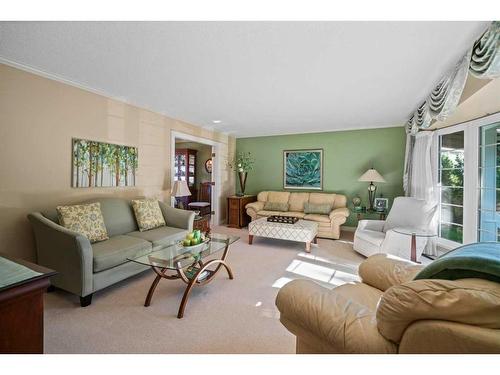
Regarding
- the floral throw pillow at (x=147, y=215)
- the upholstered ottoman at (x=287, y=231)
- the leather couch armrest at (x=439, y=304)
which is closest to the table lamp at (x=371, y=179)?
the upholstered ottoman at (x=287, y=231)

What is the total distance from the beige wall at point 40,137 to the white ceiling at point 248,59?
0.20m

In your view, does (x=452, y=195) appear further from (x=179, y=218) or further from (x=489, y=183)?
(x=179, y=218)

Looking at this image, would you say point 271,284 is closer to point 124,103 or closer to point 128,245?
point 128,245

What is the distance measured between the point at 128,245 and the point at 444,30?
11.0 ft

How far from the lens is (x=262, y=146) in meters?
5.93

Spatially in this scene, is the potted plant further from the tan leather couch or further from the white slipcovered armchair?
the tan leather couch

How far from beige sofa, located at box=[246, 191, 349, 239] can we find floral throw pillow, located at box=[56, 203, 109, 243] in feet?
10.0

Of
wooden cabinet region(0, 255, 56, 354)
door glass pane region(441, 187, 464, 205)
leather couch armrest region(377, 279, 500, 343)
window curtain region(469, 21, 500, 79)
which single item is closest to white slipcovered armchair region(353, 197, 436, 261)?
door glass pane region(441, 187, 464, 205)

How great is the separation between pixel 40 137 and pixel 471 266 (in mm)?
3663

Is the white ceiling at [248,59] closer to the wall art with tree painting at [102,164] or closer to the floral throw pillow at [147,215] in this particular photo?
the wall art with tree painting at [102,164]

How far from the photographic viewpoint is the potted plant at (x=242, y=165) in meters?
5.75

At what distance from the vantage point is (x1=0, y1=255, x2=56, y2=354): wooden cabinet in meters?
0.87

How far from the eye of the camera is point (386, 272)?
1.57 metres
